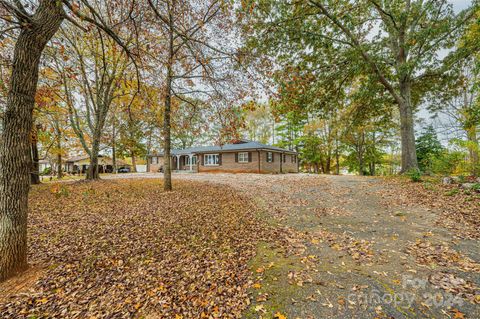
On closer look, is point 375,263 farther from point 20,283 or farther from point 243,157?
point 243,157

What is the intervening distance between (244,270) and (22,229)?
3.72 m

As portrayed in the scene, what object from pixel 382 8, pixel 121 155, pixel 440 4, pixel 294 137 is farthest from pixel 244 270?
pixel 121 155

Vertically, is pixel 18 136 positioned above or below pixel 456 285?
above

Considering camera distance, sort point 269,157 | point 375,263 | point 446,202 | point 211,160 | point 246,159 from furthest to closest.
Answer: point 211,160, point 269,157, point 246,159, point 446,202, point 375,263

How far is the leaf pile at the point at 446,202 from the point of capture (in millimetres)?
4531

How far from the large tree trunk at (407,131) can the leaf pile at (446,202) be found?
3.13 meters

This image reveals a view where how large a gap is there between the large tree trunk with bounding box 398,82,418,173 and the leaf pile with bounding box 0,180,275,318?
9.85 meters

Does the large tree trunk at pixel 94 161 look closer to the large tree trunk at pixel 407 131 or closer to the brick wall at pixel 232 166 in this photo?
the brick wall at pixel 232 166

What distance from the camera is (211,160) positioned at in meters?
25.9

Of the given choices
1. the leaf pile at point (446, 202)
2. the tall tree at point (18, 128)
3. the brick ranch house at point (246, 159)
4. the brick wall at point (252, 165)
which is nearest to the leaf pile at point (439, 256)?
the leaf pile at point (446, 202)

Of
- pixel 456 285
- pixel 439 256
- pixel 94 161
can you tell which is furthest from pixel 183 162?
pixel 456 285

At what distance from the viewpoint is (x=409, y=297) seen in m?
2.59

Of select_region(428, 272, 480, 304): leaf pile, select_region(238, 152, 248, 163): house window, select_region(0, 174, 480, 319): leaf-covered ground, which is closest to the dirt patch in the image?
select_region(0, 174, 480, 319): leaf-covered ground

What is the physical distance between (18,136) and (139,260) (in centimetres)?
285
